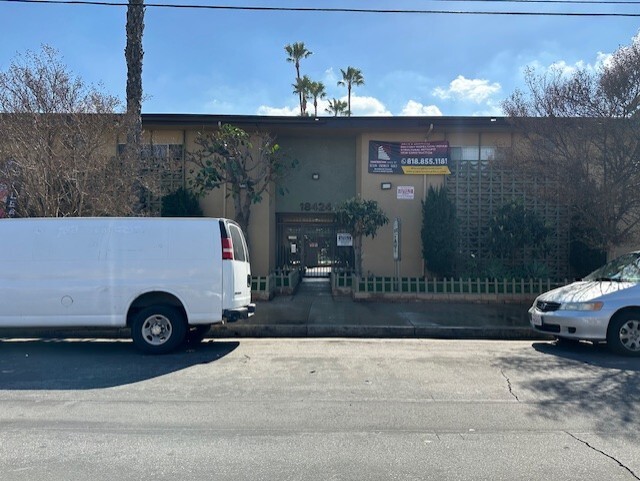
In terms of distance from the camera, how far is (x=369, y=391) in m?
5.71

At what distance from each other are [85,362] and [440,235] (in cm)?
1111

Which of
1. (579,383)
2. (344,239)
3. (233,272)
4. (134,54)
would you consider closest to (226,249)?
(233,272)

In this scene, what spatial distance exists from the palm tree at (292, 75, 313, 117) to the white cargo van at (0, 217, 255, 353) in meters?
33.9

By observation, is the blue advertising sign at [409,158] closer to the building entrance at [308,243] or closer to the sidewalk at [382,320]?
the building entrance at [308,243]

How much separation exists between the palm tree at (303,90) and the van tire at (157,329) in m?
34.2

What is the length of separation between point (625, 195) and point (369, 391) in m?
8.94

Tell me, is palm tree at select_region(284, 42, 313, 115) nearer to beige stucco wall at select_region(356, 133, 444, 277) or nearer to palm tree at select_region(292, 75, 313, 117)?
palm tree at select_region(292, 75, 313, 117)

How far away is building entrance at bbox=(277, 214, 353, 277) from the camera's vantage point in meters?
18.2

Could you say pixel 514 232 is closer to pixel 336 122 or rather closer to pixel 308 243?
→ pixel 336 122

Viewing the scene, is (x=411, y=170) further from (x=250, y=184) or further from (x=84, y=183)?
(x=84, y=183)

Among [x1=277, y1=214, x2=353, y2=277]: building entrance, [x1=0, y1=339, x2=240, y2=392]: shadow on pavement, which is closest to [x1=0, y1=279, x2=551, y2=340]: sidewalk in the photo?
[x1=0, y1=339, x2=240, y2=392]: shadow on pavement

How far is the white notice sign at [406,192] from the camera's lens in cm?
1655

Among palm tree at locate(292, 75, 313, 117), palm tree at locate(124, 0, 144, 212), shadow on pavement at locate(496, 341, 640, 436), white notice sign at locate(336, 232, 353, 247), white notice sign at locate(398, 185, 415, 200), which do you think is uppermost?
palm tree at locate(292, 75, 313, 117)

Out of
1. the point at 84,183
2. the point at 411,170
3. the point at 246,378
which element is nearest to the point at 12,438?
the point at 246,378
